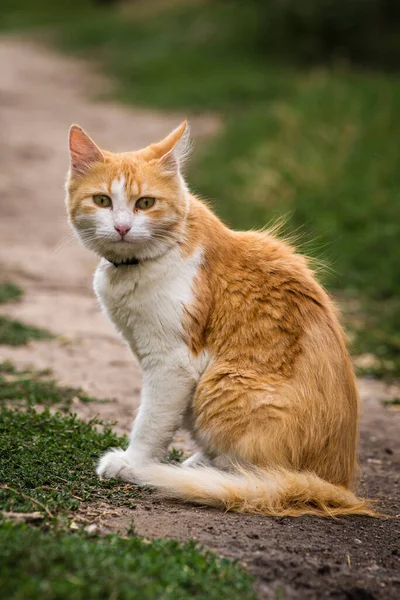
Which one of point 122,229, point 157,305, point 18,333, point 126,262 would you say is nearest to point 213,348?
point 157,305

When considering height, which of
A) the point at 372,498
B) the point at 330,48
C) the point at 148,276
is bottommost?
the point at 372,498

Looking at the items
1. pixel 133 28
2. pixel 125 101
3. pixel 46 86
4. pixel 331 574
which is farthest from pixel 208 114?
pixel 331 574

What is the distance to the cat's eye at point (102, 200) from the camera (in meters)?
3.85

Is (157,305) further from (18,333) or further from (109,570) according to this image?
(18,333)

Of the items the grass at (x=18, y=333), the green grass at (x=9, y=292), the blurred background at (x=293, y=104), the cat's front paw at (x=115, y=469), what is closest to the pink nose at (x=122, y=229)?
the cat's front paw at (x=115, y=469)

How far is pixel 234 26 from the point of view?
67.4 feet

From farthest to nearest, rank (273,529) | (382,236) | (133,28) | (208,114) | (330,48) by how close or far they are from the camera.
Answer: (133,28), (330,48), (208,114), (382,236), (273,529)

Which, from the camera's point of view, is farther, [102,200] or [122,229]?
[102,200]

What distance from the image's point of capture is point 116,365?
6336 millimetres

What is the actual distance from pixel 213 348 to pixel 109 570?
138cm

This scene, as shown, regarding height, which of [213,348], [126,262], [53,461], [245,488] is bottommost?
[53,461]

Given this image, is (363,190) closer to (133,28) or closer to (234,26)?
(234,26)

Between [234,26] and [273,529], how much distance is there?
61.1 ft

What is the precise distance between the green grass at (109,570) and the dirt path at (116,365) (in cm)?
17
